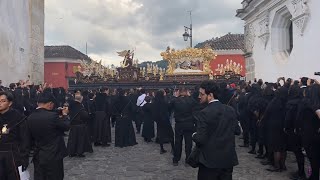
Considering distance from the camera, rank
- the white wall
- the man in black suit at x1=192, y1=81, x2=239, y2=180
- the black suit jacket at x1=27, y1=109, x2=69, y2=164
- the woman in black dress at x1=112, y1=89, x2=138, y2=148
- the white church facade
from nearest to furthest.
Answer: the man in black suit at x1=192, y1=81, x2=239, y2=180 < the black suit jacket at x1=27, y1=109, x2=69, y2=164 < the woman in black dress at x1=112, y1=89, x2=138, y2=148 < the white wall < the white church facade

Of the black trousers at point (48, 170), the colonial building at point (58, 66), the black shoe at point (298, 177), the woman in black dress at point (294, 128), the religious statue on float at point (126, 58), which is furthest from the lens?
the colonial building at point (58, 66)

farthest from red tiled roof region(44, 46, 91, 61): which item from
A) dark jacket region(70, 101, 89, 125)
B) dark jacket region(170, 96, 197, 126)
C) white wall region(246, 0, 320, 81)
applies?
dark jacket region(170, 96, 197, 126)

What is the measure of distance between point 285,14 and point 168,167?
9.65 metres

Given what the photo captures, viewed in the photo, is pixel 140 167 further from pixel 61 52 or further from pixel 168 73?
pixel 61 52

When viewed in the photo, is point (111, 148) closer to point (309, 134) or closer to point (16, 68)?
point (309, 134)

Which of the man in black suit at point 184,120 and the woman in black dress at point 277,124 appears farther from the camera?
the man in black suit at point 184,120

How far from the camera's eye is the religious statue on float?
25.2 m

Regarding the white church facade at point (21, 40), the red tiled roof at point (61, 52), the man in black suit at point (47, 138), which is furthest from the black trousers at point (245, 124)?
the red tiled roof at point (61, 52)

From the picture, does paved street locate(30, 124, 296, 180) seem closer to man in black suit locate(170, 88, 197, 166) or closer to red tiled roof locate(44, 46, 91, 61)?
man in black suit locate(170, 88, 197, 166)

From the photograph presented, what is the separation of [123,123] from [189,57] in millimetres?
13552

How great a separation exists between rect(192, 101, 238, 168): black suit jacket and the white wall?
8243mm

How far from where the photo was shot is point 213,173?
462 cm

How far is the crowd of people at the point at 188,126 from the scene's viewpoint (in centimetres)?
467

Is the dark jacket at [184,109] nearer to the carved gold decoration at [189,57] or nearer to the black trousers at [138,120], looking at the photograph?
the black trousers at [138,120]
